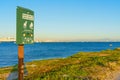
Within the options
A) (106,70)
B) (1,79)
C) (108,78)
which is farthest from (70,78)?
(1,79)

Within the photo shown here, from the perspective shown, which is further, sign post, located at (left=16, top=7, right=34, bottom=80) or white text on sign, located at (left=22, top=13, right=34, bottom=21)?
white text on sign, located at (left=22, top=13, right=34, bottom=21)

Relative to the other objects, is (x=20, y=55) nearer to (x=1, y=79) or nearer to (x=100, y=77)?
(x=100, y=77)

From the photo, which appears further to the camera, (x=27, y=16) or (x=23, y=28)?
(x=27, y=16)

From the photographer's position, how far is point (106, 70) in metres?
27.4

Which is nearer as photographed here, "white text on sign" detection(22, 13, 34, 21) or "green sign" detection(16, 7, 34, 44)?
"green sign" detection(16, 7, 34, 44)

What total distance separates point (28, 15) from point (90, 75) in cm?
1317

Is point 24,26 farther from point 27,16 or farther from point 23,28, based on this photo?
point 27,16

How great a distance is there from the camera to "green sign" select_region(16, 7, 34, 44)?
475 inches

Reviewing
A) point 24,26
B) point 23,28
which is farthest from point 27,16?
point 23,28

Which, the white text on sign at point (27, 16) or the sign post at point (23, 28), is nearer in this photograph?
the sign post at point (23, 28)

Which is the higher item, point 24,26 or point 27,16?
point 27,16

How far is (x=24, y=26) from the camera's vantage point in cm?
1231

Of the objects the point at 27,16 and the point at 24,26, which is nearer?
the point at 24,26

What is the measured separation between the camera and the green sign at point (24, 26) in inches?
475
